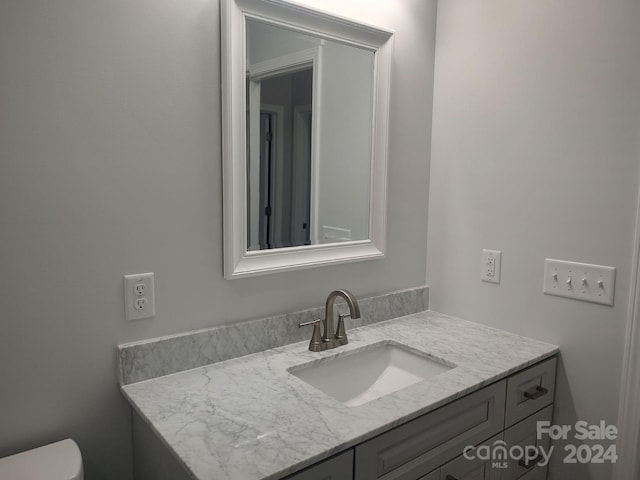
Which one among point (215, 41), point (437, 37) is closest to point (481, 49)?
point (437, 37)

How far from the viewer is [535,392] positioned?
153 centimetres

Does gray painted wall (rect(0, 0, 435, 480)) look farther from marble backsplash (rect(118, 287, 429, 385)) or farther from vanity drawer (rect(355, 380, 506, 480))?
vanity drawer (rect(355, 380, 506, 480))

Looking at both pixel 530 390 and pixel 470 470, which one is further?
pixel 530 390

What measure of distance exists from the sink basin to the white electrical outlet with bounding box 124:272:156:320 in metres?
0.46

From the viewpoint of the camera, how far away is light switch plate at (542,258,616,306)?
57.7 inches

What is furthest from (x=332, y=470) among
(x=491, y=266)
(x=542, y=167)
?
(x=542, y=167)

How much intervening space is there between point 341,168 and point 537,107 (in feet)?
2.21

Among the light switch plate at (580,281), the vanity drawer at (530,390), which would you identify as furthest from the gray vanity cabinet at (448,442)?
the light switch plate at (580,281)

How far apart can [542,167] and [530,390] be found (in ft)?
2.35

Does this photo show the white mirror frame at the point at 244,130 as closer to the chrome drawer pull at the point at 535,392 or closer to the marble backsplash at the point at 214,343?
the marble backsplash at the point at 214,343

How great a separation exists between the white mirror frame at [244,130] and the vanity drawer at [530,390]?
628 millimetres

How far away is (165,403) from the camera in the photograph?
3.89 ft

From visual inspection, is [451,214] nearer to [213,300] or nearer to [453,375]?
[453,375]

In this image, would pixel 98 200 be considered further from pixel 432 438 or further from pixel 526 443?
pixel 526 443
